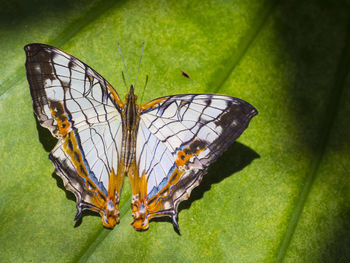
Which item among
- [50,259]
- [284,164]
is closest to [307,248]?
[284,164]

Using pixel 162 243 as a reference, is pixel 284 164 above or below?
above

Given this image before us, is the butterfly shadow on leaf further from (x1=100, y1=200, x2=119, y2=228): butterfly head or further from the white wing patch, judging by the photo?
(x1=100, y1=200, x2=119, y2=228): butterfly head

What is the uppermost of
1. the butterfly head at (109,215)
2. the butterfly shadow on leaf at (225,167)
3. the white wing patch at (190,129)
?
the white wing patch at (190,129)

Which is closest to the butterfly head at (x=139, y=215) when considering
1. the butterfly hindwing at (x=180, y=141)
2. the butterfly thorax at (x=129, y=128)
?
the butterfly hindwing at (x=180, y=141)

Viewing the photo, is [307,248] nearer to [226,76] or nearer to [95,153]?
[226,76]

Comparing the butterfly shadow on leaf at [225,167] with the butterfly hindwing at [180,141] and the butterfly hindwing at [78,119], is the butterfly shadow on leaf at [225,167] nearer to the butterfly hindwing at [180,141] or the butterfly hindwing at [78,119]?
the butterfly hindwing at [180,141]

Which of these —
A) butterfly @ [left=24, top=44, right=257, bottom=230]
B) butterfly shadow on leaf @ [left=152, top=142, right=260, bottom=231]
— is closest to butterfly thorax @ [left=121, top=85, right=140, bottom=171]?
butterfly @ [left=24, top=44, right=257, bottom=230]

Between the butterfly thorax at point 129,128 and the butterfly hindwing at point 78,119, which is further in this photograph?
the butterfly thorax at point 129,128

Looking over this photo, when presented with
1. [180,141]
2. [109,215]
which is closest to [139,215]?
[109,215]
